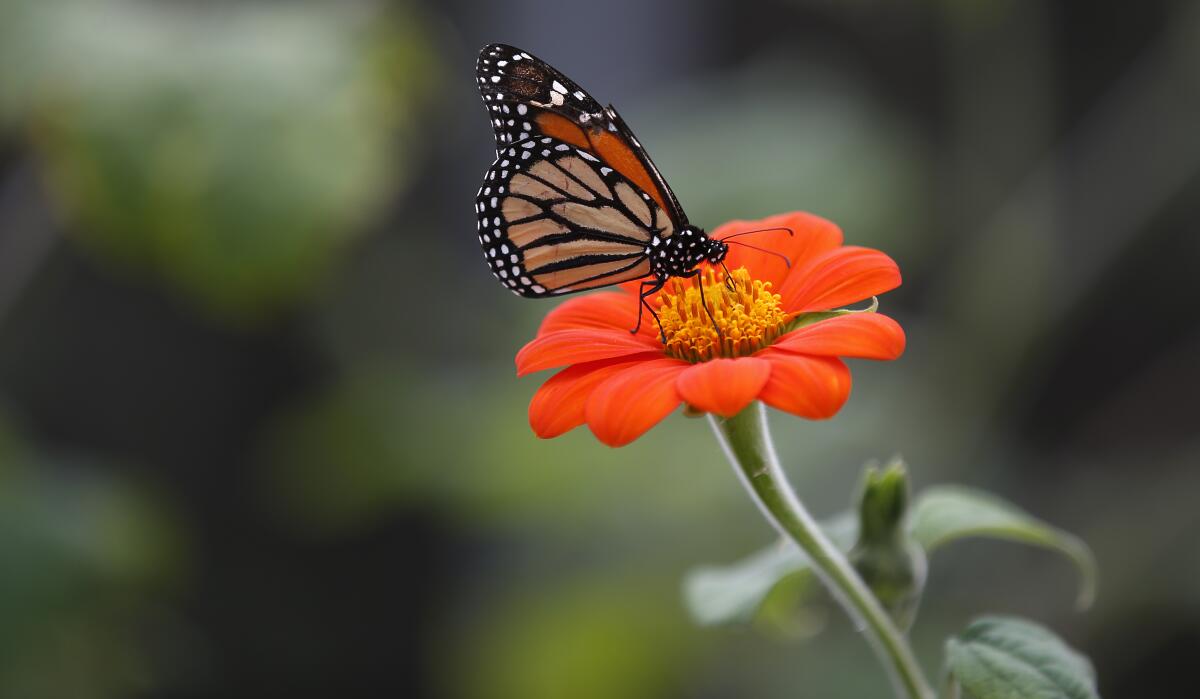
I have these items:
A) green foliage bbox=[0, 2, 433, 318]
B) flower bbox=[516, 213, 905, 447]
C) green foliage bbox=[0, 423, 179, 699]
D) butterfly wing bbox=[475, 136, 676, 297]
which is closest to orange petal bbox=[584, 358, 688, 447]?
flower bbox=[516, 213, 905, 447]

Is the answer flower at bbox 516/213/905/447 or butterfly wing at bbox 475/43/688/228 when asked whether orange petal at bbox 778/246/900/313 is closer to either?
flower at bbox 516/213/905/447

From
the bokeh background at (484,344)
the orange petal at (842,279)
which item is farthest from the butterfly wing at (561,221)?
the bokeh background at (484,344)

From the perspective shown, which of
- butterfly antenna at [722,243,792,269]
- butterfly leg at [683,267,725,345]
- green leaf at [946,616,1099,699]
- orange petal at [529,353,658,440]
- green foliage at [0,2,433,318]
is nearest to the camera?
green leaf at [946,616,1099,699]

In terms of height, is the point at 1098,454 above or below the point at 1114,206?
below

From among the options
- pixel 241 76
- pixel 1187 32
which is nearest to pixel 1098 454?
pixel 1187 32

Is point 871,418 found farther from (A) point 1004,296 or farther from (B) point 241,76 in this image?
(B) point 241,76

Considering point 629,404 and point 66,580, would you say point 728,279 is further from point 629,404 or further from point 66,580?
point 66,580
